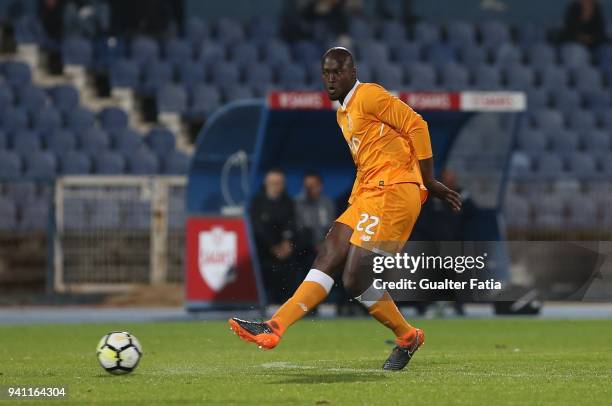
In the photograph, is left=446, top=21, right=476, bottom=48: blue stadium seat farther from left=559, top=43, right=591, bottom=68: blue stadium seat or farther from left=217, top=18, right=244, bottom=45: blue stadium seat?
left=217, top=18, right=244, bottom=45: blue stadium seat

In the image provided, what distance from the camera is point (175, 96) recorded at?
23.9 m

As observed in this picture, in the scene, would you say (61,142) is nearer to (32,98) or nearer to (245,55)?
(32,98)

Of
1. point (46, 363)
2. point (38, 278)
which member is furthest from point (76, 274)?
point (46, 363)

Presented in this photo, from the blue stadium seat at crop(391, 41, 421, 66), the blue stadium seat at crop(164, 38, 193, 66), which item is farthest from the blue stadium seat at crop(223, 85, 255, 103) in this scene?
the blue stadium seat at crop(391, 41, 421, 66)

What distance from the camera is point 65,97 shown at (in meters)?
24.0

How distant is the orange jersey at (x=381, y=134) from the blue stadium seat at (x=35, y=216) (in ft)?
39.4

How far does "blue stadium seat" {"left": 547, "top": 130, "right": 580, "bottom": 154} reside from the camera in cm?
2411

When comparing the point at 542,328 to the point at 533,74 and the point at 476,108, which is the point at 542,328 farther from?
the point at 533,74

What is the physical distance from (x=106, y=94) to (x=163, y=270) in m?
6.05

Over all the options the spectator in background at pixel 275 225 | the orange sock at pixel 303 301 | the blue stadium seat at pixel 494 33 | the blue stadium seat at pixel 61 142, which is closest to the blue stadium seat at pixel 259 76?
the blue stadium seat at pixel 61 142

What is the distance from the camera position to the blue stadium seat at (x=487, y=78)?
2497 cm

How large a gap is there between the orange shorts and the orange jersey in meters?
0.07

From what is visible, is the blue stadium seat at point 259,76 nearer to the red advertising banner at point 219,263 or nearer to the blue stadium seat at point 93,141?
the blue stadium seat at point 93,141

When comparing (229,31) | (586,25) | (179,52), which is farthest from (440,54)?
(179,52)
